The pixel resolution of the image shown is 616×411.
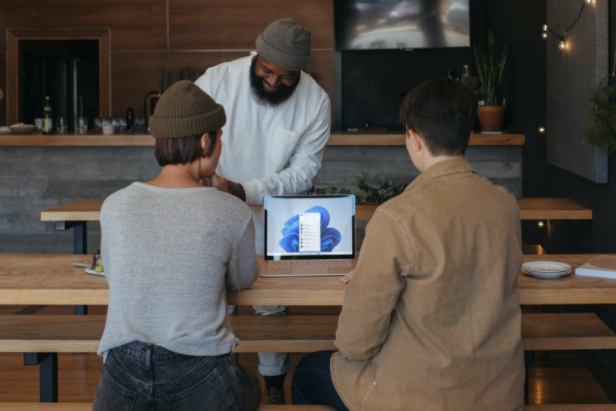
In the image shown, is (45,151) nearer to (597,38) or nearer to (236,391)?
(597,38)

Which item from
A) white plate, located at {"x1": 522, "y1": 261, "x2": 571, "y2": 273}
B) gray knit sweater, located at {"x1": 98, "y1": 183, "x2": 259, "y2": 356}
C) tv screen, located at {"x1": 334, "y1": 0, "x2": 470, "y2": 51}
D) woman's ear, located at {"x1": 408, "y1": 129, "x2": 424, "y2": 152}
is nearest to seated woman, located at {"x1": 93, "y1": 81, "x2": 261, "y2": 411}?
gray knit sweater, located at {"x1": 98, "y1": 183, "x2": 259, "y2": 356}

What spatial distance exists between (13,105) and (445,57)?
3.77 meters

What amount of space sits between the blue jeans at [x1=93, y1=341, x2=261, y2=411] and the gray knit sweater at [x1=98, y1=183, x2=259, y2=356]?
0.03 m

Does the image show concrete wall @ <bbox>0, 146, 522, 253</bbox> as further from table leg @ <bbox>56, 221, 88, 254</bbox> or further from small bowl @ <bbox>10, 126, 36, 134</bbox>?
table leg @ <bbox>56, 221, 88, 254</bbox>

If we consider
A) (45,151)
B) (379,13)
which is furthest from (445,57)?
(45,151)

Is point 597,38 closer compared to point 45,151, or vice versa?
point 597,38

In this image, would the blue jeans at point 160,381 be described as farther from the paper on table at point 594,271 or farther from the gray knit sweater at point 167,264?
the paper on table at point 594,271

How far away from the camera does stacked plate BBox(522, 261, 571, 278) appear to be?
2455 mm

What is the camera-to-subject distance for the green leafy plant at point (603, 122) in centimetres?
330

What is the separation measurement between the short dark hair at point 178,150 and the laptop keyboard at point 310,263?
24.4 inches

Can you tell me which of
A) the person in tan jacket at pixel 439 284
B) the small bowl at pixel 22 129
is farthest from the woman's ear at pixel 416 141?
Answer: the small bowl at pixel 22 129

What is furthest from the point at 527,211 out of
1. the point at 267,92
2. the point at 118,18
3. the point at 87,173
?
the point at 118,18

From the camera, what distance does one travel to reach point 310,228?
2707mm

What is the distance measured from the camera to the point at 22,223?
594 cm
